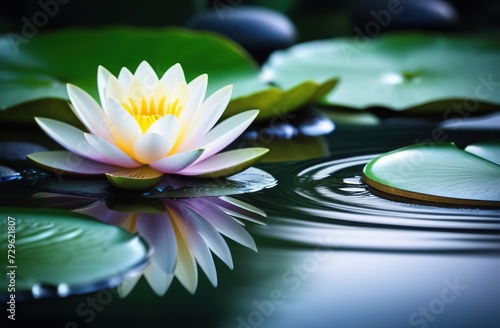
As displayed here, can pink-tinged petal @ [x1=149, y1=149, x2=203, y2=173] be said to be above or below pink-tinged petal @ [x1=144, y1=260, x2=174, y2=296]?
above

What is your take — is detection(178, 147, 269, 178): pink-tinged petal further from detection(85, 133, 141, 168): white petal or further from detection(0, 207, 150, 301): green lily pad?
detection(0, 207, 150, 301): green lily pad

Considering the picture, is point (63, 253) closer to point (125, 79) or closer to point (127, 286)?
point (127, 286)

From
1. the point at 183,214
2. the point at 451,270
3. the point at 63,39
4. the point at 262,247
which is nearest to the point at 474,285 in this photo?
the point at 451,270

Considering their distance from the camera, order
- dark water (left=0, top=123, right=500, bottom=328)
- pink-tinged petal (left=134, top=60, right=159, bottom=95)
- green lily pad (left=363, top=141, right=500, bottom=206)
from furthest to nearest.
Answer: pink-tinged petal (left=134, top=60, right=159, bottom=95), green lily pad (left=363, top=141, right=500, bottom=206), dark water (left=0, top=123, right=500, bottom=328)

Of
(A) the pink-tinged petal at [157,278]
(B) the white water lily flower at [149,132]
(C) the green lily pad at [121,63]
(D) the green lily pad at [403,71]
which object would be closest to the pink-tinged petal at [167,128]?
(B) the white water lily flower at [149,132]

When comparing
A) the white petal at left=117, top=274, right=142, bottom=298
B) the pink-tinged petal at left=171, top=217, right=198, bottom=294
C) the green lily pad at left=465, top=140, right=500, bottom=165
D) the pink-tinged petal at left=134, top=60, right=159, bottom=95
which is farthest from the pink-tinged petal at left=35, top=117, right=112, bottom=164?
the green lily pad at left=465, top=140, right=500, bottom=165

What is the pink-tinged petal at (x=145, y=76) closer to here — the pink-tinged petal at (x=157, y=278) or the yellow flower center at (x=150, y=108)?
the yellow flower center at (x=150, y=108)
